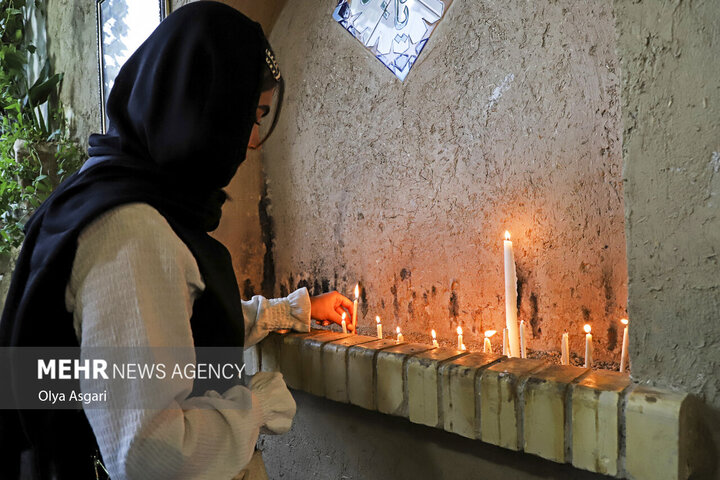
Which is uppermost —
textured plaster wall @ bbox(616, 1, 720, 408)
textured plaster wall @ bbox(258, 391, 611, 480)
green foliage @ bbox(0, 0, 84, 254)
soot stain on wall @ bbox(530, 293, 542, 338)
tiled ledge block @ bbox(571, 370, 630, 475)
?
green foliage @ bbox(0, 0, 84, 254)

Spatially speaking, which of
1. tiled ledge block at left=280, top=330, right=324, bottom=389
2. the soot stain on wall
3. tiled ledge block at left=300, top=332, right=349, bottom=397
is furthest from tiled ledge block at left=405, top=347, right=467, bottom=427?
the soot stain on wall

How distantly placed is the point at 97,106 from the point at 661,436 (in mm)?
3598

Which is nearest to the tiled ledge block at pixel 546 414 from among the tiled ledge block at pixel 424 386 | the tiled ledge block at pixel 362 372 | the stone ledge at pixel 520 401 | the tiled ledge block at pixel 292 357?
the stone ledge at pixel 520 401

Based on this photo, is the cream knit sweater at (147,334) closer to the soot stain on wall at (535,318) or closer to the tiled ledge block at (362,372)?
the tiled ledge block at (362,372)

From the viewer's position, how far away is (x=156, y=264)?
3.02 feet

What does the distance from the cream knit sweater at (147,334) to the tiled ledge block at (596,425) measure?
2.33 ft

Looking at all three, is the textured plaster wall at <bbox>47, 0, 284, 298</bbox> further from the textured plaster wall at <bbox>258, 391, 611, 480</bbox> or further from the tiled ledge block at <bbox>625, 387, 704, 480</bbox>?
the tiled ledge block at <bbox>625, 387, 704, 480</bbox>

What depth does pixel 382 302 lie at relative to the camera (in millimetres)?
2426

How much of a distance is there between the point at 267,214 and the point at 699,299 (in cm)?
227

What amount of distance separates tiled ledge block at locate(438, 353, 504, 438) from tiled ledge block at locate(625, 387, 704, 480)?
350 millimetres

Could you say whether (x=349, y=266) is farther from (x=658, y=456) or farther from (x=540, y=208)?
(x=658, y=456)

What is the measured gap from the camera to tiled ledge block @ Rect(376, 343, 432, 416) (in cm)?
136

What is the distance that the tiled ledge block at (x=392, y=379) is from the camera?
4.47ft

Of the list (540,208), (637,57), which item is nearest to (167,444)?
(637,57)
